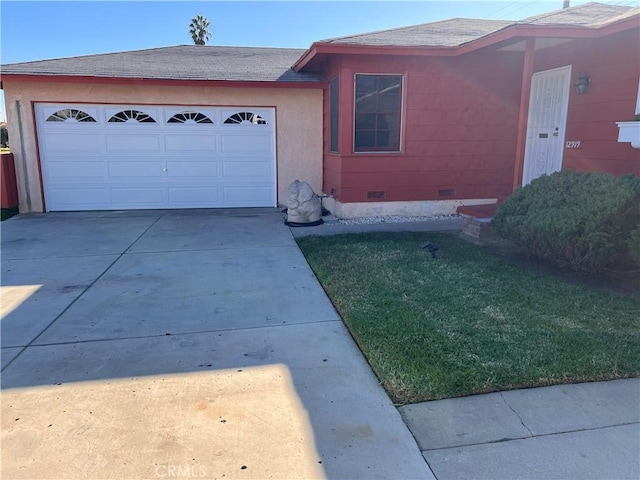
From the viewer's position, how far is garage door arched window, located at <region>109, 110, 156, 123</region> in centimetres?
968

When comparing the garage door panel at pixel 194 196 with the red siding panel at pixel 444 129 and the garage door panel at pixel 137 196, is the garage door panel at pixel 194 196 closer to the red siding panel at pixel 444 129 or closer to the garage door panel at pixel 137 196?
the garage door panel at pixel 137 196

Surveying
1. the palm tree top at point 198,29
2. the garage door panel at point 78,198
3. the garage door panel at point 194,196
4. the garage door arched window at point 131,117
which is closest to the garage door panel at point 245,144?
the garage door panel at point 194,196

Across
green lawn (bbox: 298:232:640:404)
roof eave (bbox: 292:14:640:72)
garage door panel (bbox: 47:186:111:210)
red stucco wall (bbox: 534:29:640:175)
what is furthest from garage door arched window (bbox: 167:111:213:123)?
red stucco wall (bbox: 534:29:640:175)

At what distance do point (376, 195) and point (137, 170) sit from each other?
204 inches

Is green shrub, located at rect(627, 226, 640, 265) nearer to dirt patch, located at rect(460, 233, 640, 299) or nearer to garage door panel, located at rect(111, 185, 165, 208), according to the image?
dirt patch, located at rect(460, 233, 640, 299)

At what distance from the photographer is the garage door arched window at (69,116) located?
9.52 meters

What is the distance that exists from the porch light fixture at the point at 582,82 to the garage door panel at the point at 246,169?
20.1 feet

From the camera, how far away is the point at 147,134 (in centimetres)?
983

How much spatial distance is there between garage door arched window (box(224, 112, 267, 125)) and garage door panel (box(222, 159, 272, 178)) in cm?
84

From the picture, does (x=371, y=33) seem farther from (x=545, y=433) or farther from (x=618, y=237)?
(x=545, y=433)

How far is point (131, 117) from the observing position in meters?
9.73

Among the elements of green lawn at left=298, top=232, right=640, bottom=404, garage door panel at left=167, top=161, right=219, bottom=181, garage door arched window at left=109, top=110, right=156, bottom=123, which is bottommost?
green lawn at left=298, top=232, right=640, bottom=404

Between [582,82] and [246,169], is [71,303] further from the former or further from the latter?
[582,82]

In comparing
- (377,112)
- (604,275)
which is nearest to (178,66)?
(377,112)
